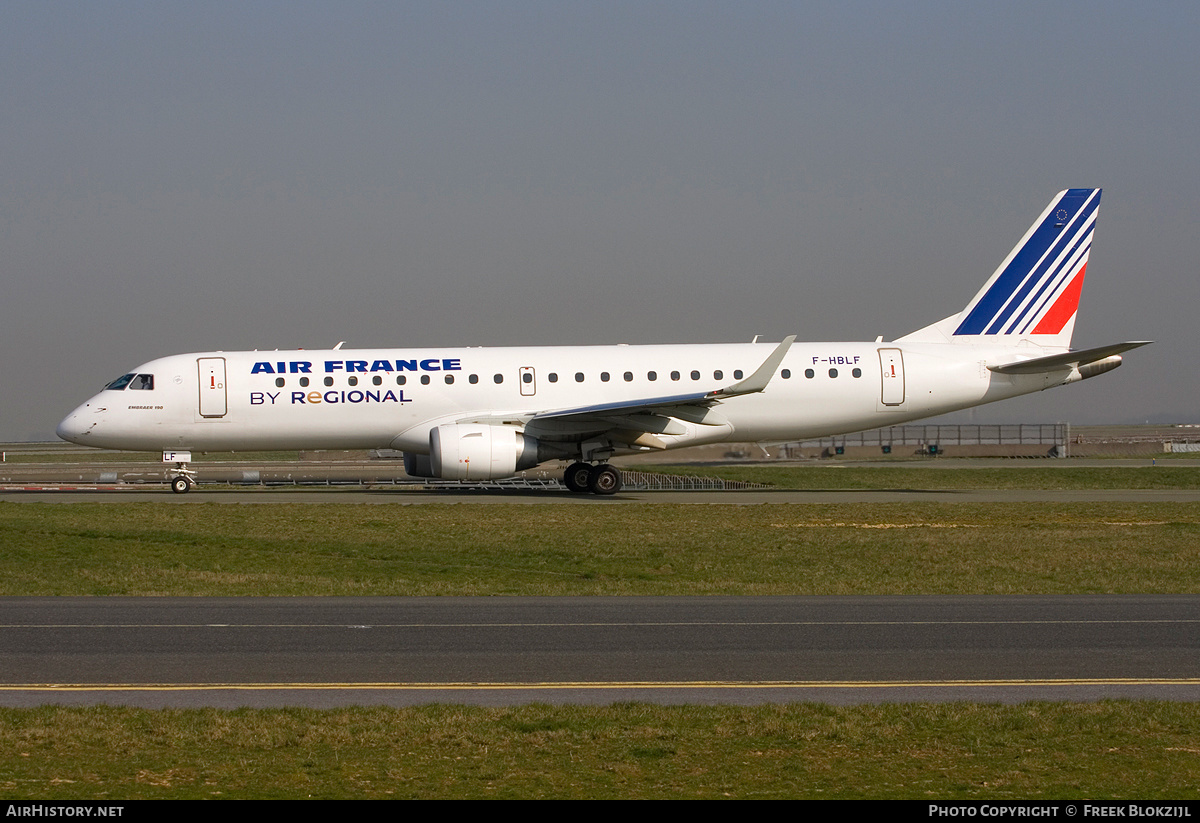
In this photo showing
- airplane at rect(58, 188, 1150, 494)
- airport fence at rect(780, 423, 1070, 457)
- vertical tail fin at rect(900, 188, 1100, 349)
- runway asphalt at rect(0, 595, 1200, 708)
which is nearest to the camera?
runway asphalt at rect(0, 595, 1200, 708)

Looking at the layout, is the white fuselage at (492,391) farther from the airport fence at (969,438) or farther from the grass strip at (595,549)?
the airport fence at (969,438)

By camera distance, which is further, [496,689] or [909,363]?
[909,363]

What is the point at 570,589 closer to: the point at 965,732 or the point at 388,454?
the point at 965,732

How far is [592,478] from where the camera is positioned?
1208 inches

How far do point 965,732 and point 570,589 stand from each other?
815 centimetres

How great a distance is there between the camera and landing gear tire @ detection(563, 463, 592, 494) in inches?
1217

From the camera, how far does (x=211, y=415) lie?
3020 centimetres

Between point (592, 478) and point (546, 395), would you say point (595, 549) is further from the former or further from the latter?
point (546, 395)

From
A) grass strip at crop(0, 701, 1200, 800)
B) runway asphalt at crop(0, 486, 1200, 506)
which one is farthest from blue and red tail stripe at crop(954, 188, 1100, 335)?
grass strip at crop(0, 701, 1200, 800)

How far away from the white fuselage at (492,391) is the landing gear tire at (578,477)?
3.48 feet

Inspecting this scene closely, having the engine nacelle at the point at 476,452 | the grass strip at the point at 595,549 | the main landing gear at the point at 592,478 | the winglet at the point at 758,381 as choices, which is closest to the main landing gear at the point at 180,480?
the grass strip at the point at 595,549

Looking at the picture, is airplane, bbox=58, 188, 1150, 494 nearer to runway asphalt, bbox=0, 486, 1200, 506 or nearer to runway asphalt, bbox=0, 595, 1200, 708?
runway asphalt, bbox=0, 486, 1200, 506

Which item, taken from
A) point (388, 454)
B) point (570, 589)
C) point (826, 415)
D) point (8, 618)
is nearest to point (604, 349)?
point (826, 415)

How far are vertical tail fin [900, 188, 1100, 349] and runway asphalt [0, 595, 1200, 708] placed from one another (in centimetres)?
1909
